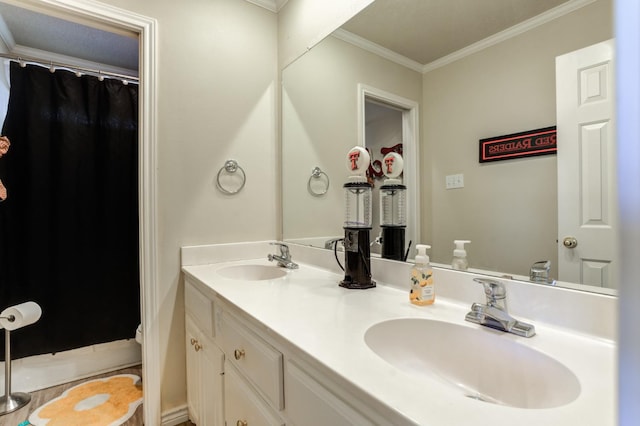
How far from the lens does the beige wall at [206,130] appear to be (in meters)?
1.51

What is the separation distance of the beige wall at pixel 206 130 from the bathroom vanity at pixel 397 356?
0.43m

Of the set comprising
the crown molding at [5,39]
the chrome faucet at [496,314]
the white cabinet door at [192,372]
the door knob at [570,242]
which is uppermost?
the crown molding at [5,39]

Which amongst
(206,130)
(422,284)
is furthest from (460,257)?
(206,130)

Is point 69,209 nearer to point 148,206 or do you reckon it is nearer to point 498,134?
point 148,206

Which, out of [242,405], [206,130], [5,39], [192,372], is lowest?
[192,372]

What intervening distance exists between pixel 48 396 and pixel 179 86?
6.39 ft

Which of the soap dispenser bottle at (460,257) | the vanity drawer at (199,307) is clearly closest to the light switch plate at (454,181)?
the soap dispenser bottle at (460,257)

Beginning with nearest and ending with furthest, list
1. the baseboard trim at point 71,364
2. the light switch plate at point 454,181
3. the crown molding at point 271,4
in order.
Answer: the light switch plate at point 454,181 < the crown molding at point 271,4 < the baseboard trim at point 71,364

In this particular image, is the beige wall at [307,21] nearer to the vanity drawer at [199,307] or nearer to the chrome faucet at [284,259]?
the chrome faucet at [284,259]

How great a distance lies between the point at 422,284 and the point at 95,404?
77.6 inches

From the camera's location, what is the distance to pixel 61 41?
2074mm

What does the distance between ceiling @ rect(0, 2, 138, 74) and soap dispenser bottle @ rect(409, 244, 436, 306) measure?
6.54ft

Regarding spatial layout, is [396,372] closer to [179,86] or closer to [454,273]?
[454,273]

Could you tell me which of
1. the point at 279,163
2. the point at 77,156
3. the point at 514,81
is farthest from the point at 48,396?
the point at 514,81
